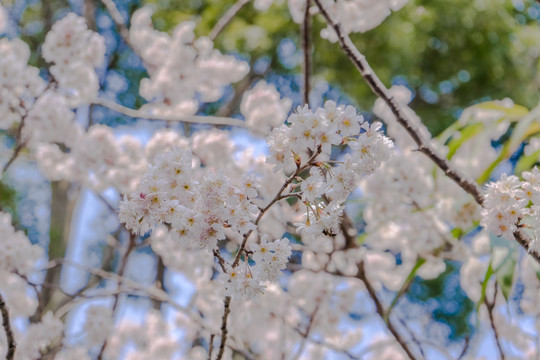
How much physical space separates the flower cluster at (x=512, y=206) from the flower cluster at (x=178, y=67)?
218 cm

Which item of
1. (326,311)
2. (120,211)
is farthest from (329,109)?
(326,311)

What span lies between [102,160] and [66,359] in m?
1.10

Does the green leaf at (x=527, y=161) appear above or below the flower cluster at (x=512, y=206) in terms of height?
above

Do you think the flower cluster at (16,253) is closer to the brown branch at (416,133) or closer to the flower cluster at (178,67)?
the flower cluster at (178,67)

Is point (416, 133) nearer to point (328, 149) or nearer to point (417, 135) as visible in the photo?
point (417, 135)

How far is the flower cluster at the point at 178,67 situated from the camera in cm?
310

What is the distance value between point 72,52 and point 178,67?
100cm

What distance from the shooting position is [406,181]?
92.1 inches

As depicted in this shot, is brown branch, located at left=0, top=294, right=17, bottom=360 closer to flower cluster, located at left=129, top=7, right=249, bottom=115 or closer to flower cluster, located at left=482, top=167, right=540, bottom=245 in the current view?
flower cluster, located at left=482, top=167, right=540, bottom=245

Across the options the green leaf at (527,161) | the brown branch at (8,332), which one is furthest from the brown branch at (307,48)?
the brown branch at (8,332)

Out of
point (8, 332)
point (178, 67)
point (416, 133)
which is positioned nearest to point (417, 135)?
point (416, 133)

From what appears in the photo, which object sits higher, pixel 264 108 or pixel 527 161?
pixel 527 161

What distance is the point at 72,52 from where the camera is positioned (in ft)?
7.16

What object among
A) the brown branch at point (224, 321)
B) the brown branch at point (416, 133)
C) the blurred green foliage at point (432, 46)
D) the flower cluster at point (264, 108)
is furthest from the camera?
the blurred green foliage at point (432, 46)
